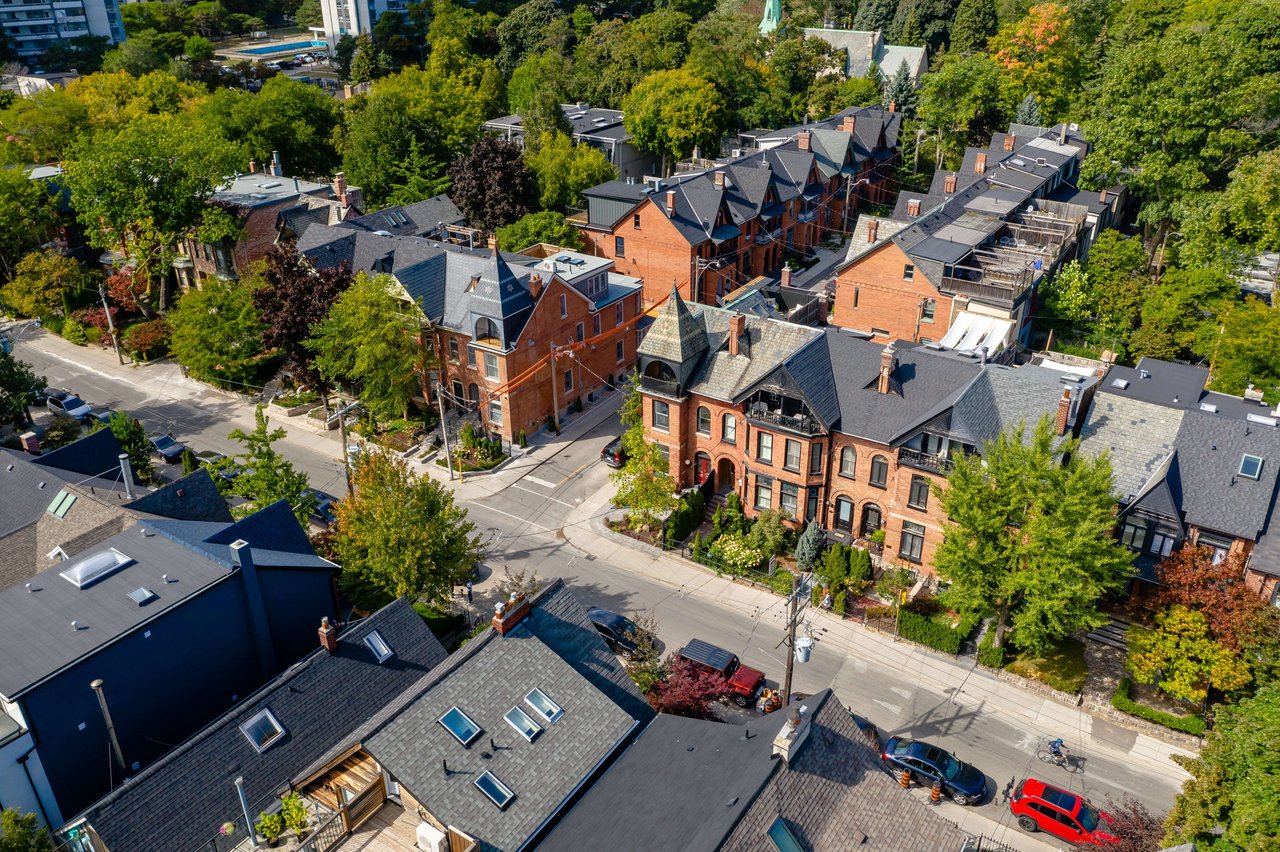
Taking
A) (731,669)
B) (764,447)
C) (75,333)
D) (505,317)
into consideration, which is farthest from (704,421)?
(75,333)

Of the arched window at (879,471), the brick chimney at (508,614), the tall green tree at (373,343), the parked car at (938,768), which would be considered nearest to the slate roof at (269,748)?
the brick chimney at (508,614)

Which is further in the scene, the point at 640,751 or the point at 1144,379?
the point at 1144,379

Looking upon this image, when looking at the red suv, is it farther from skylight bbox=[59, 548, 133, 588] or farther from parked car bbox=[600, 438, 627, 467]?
skylight bbox=[59, 548, 133, 588]

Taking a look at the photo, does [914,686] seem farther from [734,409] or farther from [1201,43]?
[1201,43]

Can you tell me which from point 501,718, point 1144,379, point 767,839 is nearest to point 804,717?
point 767,839

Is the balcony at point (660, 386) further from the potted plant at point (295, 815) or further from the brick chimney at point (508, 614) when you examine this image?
the potted plant at point (295, 815)

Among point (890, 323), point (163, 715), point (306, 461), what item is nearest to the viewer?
point (163, 715)

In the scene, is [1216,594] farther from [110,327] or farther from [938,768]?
[110,327]
